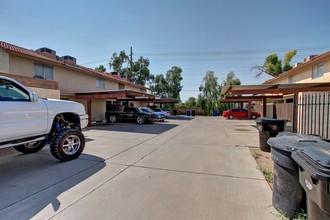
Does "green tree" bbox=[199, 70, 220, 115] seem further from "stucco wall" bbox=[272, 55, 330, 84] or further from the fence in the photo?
the fence

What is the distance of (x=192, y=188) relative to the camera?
355 cm

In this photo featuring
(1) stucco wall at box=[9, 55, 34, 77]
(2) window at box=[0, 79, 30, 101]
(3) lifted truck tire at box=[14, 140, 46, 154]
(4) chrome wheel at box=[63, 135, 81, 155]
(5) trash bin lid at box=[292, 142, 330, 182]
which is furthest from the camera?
(1) stucco wall at box=[9, 55, 34, 77]

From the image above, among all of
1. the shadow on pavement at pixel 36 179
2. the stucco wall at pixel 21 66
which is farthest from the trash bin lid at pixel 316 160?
the stucco wall at pixel 21 66

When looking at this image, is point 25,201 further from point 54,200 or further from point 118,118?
point 118,118

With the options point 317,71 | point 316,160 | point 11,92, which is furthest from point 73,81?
point 317,71

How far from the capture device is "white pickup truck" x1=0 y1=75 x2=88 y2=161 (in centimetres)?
403

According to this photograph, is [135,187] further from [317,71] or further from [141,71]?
[141,71]

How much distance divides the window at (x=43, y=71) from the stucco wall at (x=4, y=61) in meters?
1.78

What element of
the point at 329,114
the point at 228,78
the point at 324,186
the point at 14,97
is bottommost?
the point at 324,186

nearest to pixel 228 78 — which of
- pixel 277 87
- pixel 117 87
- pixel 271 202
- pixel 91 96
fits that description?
pixel 117 87

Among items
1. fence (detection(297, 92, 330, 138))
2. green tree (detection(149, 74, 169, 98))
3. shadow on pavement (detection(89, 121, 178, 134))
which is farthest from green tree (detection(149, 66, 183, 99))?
fence (detection(297, 92, 330, 138))

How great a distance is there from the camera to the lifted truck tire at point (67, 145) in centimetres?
495

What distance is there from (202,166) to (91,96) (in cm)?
1202

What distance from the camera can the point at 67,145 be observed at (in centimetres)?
535
